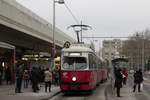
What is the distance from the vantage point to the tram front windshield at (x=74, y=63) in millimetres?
19203

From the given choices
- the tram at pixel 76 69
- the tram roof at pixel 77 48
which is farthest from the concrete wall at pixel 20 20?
the tram at pixel 76 69

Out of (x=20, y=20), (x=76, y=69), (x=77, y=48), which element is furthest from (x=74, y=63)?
(x=20, y=20)

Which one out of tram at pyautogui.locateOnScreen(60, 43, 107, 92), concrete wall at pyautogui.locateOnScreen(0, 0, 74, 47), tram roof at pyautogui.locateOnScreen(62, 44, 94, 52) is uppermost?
concrete wall at pyautogui.locateOnScreen(0, 0, 74, 47)

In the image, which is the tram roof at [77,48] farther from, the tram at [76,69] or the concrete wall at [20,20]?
the concrete wall at [20,20]

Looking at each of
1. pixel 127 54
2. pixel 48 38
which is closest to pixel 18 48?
pixel 48 38

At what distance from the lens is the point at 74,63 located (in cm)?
1930

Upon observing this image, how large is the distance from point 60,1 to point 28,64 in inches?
696

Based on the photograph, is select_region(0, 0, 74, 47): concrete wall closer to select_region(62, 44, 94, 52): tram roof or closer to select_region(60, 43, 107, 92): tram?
select_region(62, 44, 94, 52): tram roof

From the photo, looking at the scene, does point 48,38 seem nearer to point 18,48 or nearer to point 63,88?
point 18,48

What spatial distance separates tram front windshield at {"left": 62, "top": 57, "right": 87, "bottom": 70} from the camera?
19203 mm

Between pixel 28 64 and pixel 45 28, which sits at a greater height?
pixel 45 28

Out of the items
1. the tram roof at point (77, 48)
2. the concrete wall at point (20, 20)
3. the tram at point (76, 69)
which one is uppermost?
the concrete wall at point (20, 20)

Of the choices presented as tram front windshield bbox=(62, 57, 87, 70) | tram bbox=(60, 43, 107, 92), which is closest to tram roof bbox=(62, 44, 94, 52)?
tram bbox=(60, 43, 107, 92)

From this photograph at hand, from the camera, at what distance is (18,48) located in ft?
128
